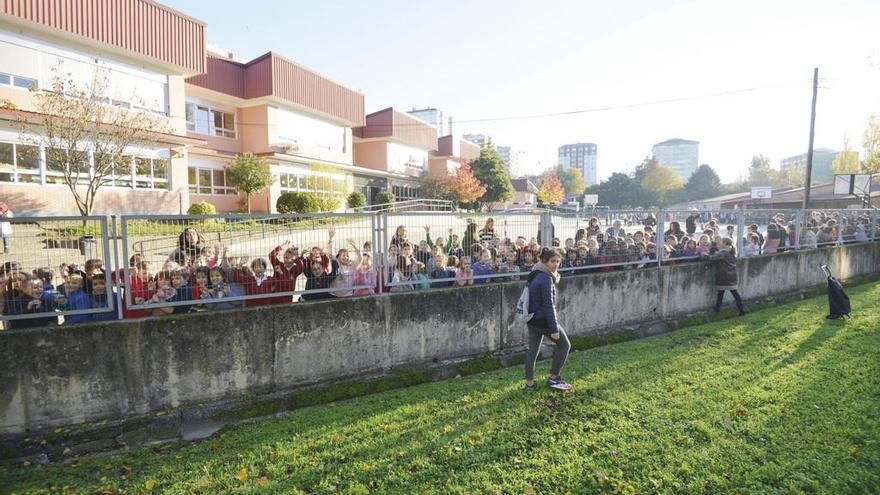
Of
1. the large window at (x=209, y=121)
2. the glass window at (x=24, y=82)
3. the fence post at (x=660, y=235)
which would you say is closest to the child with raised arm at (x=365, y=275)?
the fence post at (x=660, y=235)

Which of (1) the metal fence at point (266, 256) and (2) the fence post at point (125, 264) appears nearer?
(1) the metal fence at point (266, 256)

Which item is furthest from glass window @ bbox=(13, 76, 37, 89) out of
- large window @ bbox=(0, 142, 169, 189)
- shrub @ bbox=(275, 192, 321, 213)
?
shrub @ bbox=(275, 192, 321, 213)

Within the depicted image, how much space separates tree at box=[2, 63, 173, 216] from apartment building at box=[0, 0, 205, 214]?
0.25 m

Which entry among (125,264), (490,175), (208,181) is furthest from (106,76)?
(490,175)

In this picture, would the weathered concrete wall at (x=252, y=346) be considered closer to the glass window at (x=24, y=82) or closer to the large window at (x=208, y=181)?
the glass window at (x=24, y=82)

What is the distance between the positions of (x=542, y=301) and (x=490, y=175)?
48.1 m

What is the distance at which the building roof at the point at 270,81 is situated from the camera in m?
28.2

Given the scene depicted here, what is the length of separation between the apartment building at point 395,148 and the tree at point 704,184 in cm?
6235

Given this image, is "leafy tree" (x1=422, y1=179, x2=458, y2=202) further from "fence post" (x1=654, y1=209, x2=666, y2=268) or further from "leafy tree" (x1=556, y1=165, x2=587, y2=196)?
"leafy tree" (x1=556, y1=165, x2=587, y2=196)

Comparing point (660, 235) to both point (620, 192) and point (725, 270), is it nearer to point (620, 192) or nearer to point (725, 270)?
point (725, 270)

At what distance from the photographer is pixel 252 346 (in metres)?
5.93

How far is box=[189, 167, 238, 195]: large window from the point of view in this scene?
2692cm

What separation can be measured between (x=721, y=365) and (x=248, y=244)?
6.82 m

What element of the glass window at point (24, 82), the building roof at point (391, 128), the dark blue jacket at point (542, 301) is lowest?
the dark blue jacket at point (542, 301)
